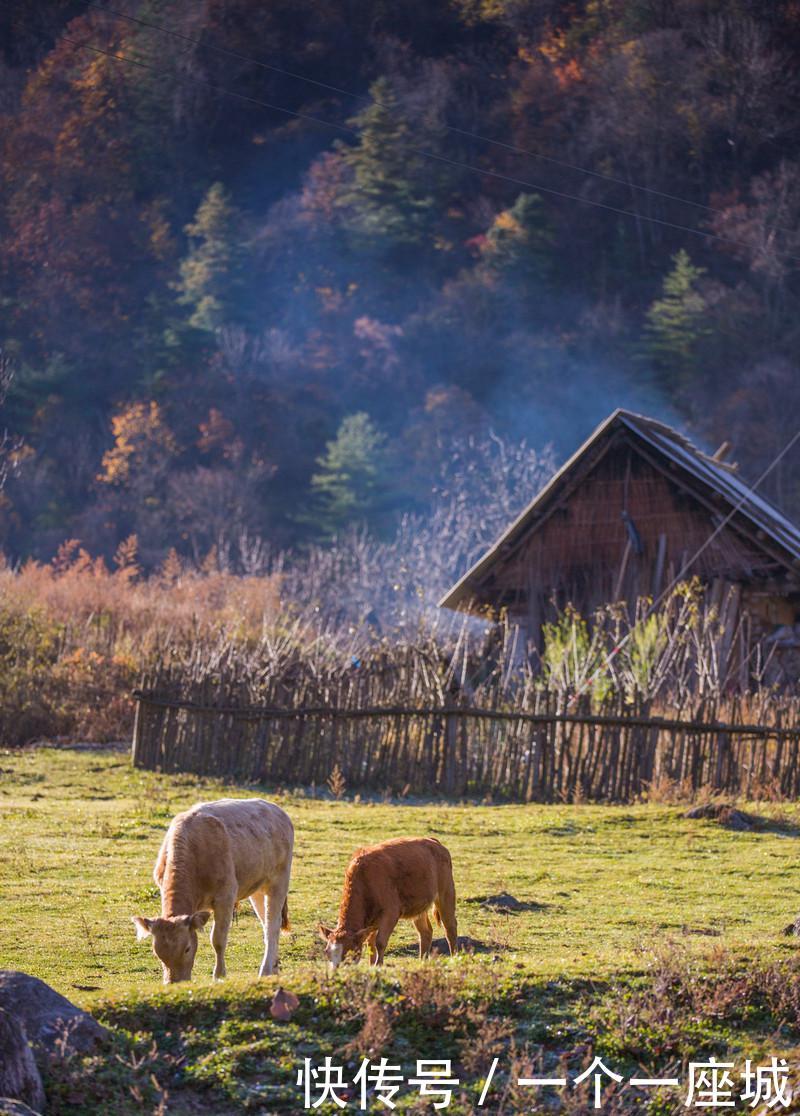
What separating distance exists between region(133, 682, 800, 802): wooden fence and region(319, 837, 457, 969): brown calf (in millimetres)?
9828

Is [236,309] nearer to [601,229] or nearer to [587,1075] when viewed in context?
[601,229]

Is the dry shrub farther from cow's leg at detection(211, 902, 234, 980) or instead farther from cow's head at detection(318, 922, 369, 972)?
cow's leg at detection(211, 902, 234, 980)

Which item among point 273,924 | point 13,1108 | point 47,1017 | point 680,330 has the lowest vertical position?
point 13,1108

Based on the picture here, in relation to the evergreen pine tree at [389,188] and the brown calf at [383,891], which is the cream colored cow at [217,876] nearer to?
the brown calf at [383,891]

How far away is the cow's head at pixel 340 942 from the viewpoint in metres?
8.97

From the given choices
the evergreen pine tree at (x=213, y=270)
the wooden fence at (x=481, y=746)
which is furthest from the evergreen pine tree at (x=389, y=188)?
the wooden fence at (x=481, y=746)

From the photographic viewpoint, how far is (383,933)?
30.7 feet

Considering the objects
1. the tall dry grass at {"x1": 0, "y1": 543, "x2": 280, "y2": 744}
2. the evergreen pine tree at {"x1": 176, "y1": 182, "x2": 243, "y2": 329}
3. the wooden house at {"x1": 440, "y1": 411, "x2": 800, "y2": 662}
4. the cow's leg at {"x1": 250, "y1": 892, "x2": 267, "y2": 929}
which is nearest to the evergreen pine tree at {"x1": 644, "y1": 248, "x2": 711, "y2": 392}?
the evergreen pine tree at {"x1": 176, "y1": 182, "x2": 243, "y2": 329}

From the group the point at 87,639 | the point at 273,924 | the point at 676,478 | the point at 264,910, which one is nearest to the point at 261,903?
the point at 264,910

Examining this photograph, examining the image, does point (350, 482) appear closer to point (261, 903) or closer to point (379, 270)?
point (379, 270)

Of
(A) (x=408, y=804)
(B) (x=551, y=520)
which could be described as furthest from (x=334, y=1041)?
(B) (x=551, y=520)

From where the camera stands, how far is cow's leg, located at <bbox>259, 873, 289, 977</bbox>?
9516mm

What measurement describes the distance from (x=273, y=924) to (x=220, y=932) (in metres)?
→ 0.70

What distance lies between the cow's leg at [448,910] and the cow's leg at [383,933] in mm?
580
